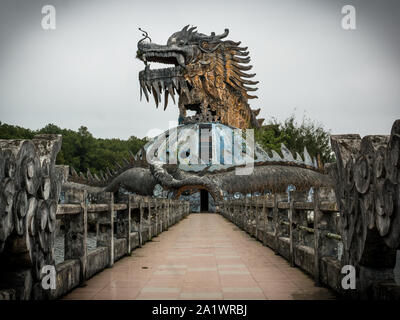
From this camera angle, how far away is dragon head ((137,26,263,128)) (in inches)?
1120

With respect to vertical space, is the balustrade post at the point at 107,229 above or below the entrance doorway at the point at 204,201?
above

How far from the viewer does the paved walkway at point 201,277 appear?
14.1ft

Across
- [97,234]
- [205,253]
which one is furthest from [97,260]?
[205,253]

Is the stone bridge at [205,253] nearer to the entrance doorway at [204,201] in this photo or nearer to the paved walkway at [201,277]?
the paved walkway at [201,277]

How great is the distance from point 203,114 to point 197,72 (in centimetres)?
295

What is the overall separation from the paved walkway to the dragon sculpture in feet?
53.6

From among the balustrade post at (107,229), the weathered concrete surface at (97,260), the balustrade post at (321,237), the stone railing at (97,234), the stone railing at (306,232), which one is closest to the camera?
the stone railing at (97,234)

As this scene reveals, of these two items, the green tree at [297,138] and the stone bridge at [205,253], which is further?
the green tree at [297,138]

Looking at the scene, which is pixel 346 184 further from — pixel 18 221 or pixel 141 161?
pixel 141 161

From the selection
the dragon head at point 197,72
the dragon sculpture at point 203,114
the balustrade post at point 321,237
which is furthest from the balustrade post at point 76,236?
the dragon head at point 197,72

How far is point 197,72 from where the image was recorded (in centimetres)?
2850
